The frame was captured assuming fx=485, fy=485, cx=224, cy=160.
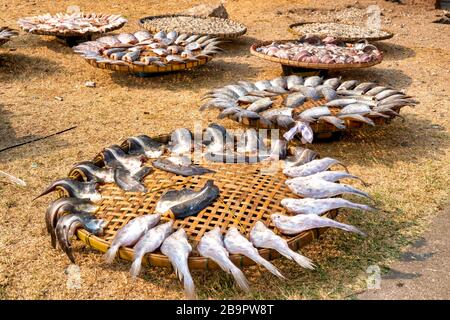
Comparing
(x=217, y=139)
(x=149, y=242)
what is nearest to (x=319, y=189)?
(x=217, y=139)

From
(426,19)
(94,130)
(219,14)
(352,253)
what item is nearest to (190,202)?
(352,253)

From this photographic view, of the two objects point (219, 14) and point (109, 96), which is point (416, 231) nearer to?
point (109, 96)

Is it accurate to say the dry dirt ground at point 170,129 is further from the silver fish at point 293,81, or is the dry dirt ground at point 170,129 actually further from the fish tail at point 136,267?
the silver fish at point 293,81

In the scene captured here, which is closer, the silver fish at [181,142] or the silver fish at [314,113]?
the silver fish at [181,142]

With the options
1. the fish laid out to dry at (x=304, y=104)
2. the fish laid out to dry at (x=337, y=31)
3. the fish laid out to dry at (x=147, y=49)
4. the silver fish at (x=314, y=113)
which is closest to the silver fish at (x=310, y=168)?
the fish laid out to dry at (x=304, y=104)

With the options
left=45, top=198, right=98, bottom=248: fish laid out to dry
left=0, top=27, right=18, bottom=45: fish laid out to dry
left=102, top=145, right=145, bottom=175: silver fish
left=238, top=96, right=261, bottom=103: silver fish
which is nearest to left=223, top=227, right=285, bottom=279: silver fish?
left=45, top=198, right=98, bottom=248: fish laid out to dry

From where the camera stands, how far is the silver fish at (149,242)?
2.85 meters

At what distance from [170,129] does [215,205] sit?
2467mm

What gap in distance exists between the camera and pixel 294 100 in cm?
530

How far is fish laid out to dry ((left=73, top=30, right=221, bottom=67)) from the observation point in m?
6.95

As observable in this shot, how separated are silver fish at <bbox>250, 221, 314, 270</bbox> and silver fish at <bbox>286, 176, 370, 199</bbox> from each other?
1.86 feet

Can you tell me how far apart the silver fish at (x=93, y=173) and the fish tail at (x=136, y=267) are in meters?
1.09

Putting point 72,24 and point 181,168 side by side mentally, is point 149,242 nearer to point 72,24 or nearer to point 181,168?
point 181,168

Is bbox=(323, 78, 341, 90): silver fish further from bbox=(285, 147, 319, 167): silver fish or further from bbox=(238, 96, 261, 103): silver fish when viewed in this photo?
bbox=(285, 147, 319, 167): silver fish
